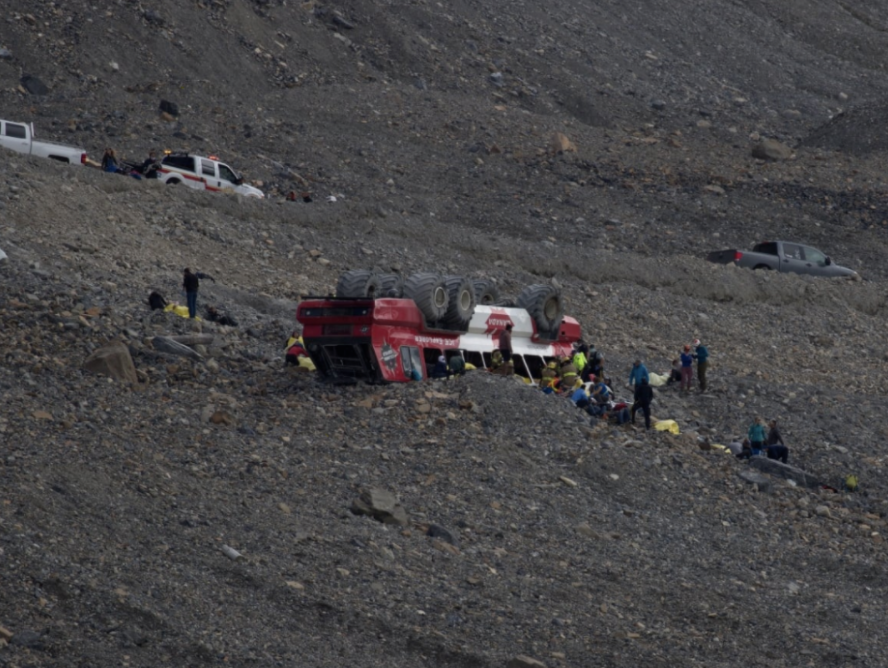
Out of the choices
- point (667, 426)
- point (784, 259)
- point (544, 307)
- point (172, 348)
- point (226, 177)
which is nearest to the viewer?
point (172, 348)

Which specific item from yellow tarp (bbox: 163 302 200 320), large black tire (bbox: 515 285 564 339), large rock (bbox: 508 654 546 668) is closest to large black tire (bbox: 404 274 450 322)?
large black tire (bbox: 515 285 564 339)

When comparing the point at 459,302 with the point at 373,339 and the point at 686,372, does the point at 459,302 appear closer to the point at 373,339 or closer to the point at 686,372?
the point at 373,339

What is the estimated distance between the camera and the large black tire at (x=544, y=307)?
23719 mm

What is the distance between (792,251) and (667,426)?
17.3m

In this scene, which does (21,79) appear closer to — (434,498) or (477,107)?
(477,107)

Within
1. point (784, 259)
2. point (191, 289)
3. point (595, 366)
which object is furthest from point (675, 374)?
point (784, 259)

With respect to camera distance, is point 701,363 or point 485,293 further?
point 701,363

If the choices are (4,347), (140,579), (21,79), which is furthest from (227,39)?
(140,579)

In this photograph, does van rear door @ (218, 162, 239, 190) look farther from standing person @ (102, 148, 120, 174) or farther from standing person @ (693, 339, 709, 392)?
standing person @ (693, 339, 709, 392)

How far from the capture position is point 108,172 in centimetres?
3281

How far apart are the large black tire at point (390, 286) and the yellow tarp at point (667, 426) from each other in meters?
4.44

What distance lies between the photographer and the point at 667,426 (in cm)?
2231

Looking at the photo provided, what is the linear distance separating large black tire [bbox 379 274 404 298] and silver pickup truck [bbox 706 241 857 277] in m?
17.2

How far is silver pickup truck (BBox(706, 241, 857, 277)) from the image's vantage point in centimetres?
3759
